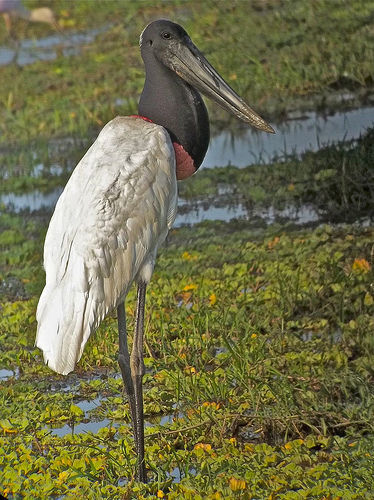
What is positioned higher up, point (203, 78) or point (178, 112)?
point (203, 78)

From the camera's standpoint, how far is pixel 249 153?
8.69 meters

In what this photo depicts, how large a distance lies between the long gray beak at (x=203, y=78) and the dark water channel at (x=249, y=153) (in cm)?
241

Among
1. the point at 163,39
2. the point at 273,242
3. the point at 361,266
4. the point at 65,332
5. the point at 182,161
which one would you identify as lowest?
the point at 273,242

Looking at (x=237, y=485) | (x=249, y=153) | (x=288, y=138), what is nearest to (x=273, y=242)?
(x=249, y=153)

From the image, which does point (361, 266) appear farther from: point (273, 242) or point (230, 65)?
point (230, 65)

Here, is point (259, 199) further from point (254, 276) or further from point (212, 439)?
point (212, 439)

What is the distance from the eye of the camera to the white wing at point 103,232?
4367 mm

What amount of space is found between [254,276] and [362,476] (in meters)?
2.26

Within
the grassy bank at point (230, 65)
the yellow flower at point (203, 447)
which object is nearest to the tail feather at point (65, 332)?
the yellow flower at point (203, 447)

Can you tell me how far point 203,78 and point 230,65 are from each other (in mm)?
5316

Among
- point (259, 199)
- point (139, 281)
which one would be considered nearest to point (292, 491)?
point (139, 281)

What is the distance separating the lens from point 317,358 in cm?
536

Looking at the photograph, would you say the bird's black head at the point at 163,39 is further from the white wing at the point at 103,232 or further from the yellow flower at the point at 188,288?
the yellow flower at the point at 188,288

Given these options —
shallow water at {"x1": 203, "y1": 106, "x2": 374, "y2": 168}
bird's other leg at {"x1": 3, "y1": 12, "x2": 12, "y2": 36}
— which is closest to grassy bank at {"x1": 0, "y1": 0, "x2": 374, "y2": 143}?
shallow water at {"x1": 203, "y1": 106, "x2": 374, "y2": 168}
